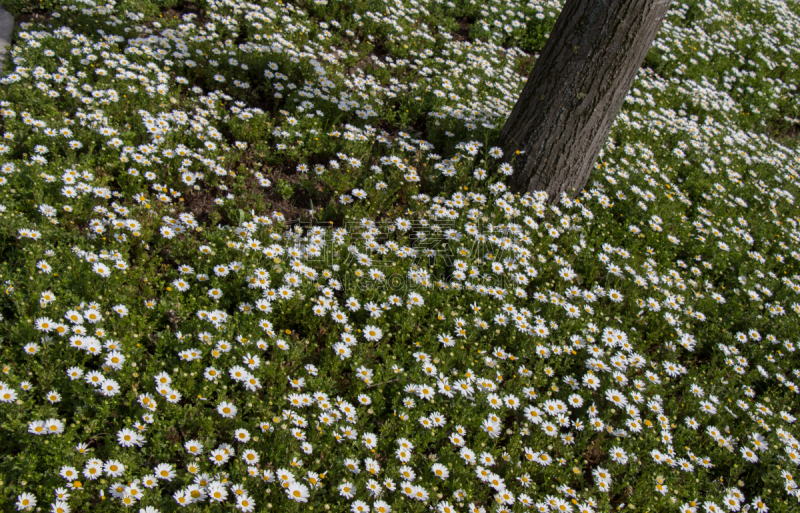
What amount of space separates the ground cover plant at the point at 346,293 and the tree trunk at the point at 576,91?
1.01 feet

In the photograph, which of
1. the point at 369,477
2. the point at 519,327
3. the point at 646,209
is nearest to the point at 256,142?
the point at 519,327

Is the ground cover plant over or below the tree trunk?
below

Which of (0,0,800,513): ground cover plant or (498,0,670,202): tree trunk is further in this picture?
(498,0,670,202): tree trunk

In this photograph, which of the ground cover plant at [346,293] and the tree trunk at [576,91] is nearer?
the ground cover plant at [346,293]

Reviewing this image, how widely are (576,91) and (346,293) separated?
2.86m

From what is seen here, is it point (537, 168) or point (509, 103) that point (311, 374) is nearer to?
point (537, 168)

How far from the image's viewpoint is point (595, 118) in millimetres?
4809

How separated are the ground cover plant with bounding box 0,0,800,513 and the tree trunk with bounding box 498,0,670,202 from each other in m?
0.31

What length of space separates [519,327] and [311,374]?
1.63 metres

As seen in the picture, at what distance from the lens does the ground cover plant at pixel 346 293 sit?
112 inches

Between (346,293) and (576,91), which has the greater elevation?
(576,91)

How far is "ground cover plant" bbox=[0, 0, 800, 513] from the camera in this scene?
9.32 feet

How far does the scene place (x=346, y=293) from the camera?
3895mm

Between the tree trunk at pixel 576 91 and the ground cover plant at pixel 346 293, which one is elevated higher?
the tree trunk at pixel 576 91
